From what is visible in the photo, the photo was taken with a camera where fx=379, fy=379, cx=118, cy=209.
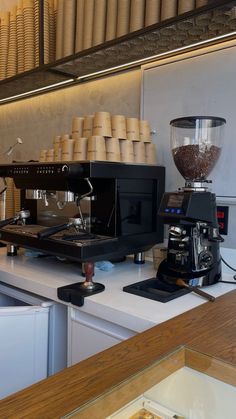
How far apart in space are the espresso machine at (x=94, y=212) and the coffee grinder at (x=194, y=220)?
0.64 feet

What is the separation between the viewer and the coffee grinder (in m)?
1.18

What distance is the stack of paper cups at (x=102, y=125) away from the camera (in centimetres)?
142

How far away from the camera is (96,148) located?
1386 millimetres

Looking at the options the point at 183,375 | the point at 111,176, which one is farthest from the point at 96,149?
the point at 183,375

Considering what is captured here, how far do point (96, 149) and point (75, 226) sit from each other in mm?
299

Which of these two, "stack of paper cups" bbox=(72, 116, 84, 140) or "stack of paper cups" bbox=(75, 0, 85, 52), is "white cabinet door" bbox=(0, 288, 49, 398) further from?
"stack of paper cups" bbox=(75, 0, 85, 52)

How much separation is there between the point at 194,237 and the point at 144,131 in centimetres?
57

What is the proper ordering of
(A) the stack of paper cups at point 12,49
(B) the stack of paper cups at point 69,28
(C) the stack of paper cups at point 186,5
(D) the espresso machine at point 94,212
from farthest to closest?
(A) the stack of paper cups at point 12,49, (B) the stack of paper cups at point 69,28, (C) the stack of paper cups at point 186,5, (D) the espresso machine at point 94,212

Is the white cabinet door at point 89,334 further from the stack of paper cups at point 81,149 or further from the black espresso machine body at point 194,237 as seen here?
the stack of paper cups at point 81,149

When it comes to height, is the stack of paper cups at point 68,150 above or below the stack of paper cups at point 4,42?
below

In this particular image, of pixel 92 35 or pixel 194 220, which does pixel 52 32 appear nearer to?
pixel 92 35

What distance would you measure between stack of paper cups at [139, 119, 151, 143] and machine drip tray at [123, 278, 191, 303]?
1.94 feet

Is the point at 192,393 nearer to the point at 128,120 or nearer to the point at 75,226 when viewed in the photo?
the point at 75,226

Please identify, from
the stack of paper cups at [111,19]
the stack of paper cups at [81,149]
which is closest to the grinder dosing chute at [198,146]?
the stack of paper cups at [81,149]
